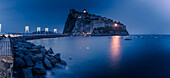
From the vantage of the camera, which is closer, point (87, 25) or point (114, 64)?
point (114, 64)

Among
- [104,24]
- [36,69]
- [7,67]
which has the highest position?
[104,24]

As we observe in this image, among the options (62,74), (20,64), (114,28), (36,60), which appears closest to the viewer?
(20,64)

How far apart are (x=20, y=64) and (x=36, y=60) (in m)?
→ 1.71

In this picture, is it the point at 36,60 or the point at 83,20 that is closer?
the point at 36,60

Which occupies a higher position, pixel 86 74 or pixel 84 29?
pixel 84 29

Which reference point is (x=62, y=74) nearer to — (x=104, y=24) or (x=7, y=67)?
(x=7, y=67)

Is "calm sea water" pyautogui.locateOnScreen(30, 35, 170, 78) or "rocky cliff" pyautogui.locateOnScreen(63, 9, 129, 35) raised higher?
"rocky cliff" pyautogui.locateOnScreen(63, 9, 129, 35)

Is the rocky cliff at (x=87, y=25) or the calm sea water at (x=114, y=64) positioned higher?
the rocky cliff at (x=87, y=25)

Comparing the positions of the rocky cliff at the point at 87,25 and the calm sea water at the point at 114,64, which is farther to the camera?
the rocky cliff at the point at 87,25

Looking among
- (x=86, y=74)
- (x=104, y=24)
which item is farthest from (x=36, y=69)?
(x=104, y=24)

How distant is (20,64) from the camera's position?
23.2 feet

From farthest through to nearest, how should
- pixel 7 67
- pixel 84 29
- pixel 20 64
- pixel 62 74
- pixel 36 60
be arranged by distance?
pixel 84 29, pixel 36 60, pixel 62 74, pixel 20 64, pixel 7 67

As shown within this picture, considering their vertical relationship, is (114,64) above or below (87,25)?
below

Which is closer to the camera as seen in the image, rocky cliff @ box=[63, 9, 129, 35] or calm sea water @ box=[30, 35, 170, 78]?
calm sea water @ box=[30, 35, 170, 78]
